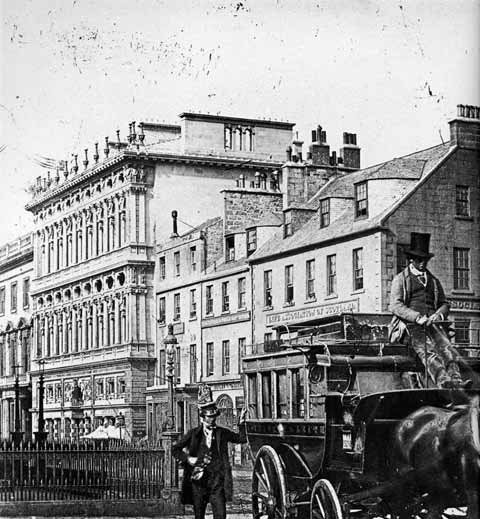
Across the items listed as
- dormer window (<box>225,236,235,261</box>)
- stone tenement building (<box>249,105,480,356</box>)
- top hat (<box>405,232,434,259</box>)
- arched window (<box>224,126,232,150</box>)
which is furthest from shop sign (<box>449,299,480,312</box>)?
arched window (<box>224,126,232,150</box>)

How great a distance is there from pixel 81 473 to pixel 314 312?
20.4m

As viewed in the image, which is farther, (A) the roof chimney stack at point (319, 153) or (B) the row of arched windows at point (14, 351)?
(B) the row of arched windows at point (14, 351)

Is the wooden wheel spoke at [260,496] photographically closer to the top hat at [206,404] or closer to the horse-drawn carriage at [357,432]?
the horse-drawn carriage at [357,432]

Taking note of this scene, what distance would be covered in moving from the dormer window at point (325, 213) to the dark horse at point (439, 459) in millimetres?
31901

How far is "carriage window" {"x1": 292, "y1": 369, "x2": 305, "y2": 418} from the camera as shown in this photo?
43.8 ft

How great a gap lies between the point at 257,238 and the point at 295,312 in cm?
601

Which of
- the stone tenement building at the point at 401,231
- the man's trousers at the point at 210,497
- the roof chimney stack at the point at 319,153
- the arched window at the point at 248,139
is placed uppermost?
the arched window at the point at 248,139

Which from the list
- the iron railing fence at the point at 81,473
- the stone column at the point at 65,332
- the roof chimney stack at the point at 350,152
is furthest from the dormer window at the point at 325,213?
the stone column at the point at 65,332

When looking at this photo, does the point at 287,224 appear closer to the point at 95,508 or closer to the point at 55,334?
the point at 95,508

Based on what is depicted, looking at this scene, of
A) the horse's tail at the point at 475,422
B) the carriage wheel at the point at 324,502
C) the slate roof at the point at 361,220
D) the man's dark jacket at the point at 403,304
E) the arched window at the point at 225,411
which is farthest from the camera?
the arched window at the point at 225,411

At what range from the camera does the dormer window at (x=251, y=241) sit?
162ft

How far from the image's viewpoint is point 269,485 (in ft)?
45.2

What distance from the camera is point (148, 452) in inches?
931

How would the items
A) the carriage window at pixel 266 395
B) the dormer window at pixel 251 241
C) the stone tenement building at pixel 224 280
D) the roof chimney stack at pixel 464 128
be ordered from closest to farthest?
the carriage window at pixel 266 395 → the roof chimney stack at pixel 464 128 → the stone tenement building at pixel 224 280 → the dormer window at pixel 251 241
